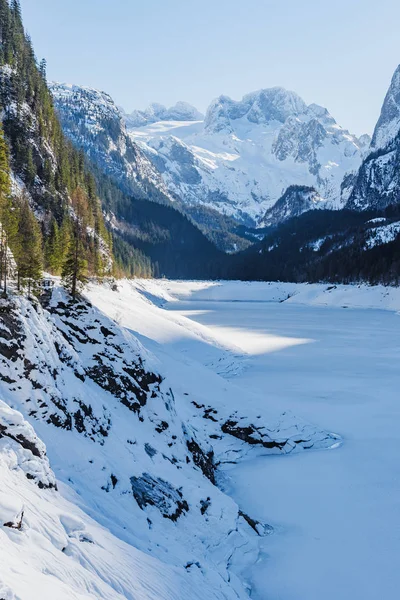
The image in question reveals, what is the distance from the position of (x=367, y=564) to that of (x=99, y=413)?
10.6 meters

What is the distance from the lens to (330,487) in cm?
1847

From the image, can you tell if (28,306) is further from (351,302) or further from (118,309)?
(351,302)

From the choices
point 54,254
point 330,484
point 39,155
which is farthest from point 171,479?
point 39,155

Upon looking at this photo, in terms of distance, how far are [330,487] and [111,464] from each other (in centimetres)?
1079

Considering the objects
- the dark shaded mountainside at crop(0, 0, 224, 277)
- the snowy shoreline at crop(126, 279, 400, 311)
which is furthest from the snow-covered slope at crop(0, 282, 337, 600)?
the snowy shoreline at crop(126, 279, 400, 311)

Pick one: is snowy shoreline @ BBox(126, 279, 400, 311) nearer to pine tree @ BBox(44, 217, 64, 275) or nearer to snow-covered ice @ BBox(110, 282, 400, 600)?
pine tree @ BBox(44, 217, 64, 275)

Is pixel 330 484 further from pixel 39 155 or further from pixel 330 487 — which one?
pixel 39 155

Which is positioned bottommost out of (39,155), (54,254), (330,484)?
(330,484)

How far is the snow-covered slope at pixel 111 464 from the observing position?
8062 millimetres

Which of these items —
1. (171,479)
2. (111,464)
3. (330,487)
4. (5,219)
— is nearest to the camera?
(111,464)

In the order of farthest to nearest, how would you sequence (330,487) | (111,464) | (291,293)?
1. (291,293)
2. (330,487)
3. (111,464)

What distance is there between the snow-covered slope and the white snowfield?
0.05m

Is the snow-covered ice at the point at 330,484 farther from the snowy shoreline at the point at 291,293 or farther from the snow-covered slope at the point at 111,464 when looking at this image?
the snowy shoreline at the point at 291,293

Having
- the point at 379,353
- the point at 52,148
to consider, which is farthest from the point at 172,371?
the point at 52,148
